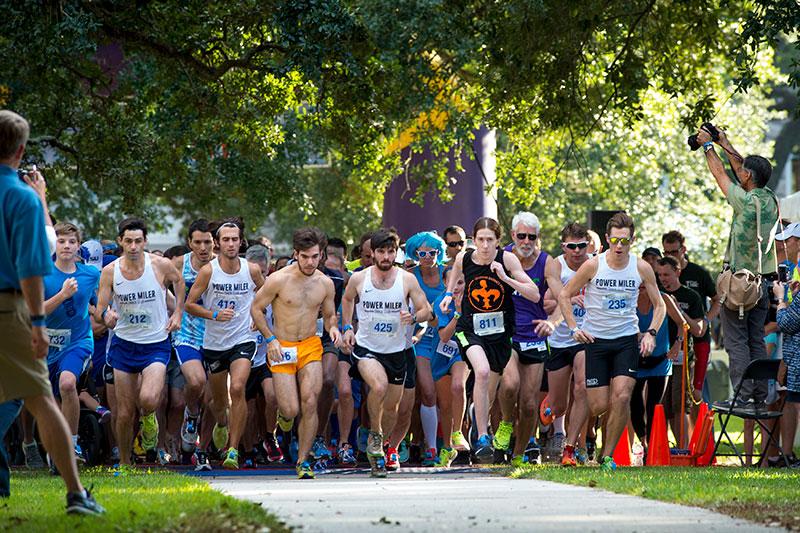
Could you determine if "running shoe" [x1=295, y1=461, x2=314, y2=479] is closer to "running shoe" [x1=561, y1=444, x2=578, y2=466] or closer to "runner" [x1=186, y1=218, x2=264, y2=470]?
"runner" [x1=186, y1=218, x2=264, y2=470]

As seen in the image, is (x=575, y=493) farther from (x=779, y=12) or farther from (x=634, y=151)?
(x=634, y=151)

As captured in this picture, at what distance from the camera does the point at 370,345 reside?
48.8 feet

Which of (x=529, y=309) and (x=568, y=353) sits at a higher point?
(x=529, y=309)

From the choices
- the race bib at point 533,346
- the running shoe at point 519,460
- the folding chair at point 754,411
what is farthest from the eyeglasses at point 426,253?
the folding chair at point 754,411

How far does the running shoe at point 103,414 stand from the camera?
1612 cm

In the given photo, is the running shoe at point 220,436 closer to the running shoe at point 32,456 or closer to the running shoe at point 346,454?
the running shoe at point 346,454

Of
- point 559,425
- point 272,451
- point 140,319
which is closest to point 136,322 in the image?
point 140,319

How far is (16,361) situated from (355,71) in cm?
1056

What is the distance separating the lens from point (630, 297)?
14586mm

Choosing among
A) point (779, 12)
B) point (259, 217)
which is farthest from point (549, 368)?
point (259, 217)

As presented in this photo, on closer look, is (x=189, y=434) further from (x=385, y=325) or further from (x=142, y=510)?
(x=142, y=510)

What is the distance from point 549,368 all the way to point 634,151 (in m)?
21.3

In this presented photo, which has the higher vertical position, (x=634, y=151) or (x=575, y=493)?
(x=634, y=151)

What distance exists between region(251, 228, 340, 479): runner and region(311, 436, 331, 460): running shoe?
1.29 metres
